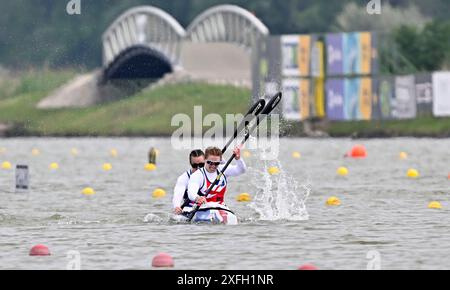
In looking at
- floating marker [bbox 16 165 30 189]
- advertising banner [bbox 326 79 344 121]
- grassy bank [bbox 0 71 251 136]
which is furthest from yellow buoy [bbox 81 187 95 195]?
grassy bank [bbox 0 71 251 136]

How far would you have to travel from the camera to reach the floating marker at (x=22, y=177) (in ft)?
105

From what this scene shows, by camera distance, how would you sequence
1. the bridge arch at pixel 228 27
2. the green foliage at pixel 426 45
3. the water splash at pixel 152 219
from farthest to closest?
the bridge arch at pixel 228 27, the green foliage at pixel 426 45, the water splash at pixel 152 219

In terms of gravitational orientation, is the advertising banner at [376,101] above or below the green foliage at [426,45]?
below

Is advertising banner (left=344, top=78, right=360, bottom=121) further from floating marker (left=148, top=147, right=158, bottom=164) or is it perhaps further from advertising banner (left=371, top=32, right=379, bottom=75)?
floating marker (left=148, top=147, right=158, bottom=164)

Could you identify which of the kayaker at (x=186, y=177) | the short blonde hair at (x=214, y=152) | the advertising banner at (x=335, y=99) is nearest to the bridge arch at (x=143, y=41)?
the advertising banner at (x=335, y=99)

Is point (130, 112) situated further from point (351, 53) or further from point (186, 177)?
point (186, 177)

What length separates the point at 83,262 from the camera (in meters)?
19.2

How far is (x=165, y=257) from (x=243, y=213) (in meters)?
7.98

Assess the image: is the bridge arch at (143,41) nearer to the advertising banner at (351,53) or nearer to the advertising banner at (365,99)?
the advertising banner at (351,53)

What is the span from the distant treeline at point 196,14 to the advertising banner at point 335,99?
3357 mm

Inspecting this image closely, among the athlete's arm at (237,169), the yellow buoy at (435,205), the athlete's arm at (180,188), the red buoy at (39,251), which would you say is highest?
the athlete's arm at (237,169)

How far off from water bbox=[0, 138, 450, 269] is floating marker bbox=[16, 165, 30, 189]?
30 centimetres

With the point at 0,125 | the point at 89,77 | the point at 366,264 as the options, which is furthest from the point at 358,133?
the point at 366,264

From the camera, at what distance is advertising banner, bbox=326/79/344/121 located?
235 ft
